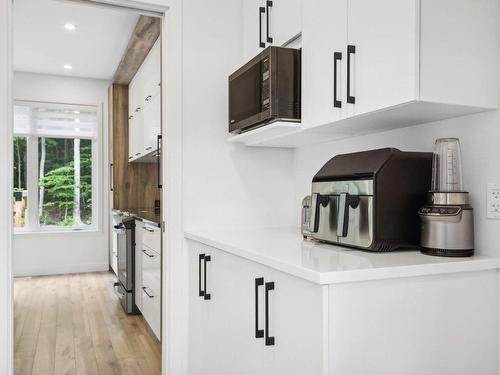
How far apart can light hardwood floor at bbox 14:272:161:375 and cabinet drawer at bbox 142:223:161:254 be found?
0.69 metres

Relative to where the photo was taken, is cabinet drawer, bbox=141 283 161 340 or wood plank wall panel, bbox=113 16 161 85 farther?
wood plank wall panel, bbox=113 16 161 85

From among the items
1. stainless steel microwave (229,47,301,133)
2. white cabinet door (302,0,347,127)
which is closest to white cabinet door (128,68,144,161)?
stainless steel microwave (229,47,301,133)

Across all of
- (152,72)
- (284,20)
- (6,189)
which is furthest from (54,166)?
(284,20)

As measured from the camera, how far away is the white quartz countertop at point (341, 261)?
3.66 ft

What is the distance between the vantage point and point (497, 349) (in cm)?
135

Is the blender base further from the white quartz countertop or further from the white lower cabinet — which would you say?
the white lower cabinet

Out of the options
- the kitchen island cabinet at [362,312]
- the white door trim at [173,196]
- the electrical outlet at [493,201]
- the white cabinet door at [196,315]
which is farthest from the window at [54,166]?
the electrical outlet at [493,201]

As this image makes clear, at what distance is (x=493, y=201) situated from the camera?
136 cm

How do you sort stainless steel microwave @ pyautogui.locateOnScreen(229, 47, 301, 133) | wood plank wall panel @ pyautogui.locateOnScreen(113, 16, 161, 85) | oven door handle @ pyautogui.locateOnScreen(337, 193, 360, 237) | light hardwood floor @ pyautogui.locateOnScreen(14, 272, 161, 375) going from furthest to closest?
wood plank wall panel @ pyautogui.locateOnScreen(113, 16, 161, 85)
light hardwood floor @ pyautogui.locateOnScreen(14, 272, 161, 375)
stainless steel microwave @ pyautogui.locateOnScreen(229, 47, 301, 133)
oven door handle @ pyautogui.locateOnScreen(337, 193, 360, 237)

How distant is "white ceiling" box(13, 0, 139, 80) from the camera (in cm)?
367

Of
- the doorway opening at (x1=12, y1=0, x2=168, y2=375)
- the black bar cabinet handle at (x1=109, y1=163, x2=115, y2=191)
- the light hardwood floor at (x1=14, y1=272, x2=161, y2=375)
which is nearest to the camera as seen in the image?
the light hardwood floor at (x1=14, y1=272, x2=161, y2=375)

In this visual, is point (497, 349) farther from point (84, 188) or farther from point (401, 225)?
point (84, 188)

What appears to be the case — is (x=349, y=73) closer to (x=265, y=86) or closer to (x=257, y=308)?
(x=265, y=86)

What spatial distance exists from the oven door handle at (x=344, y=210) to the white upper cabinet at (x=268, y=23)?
823 millimetres
